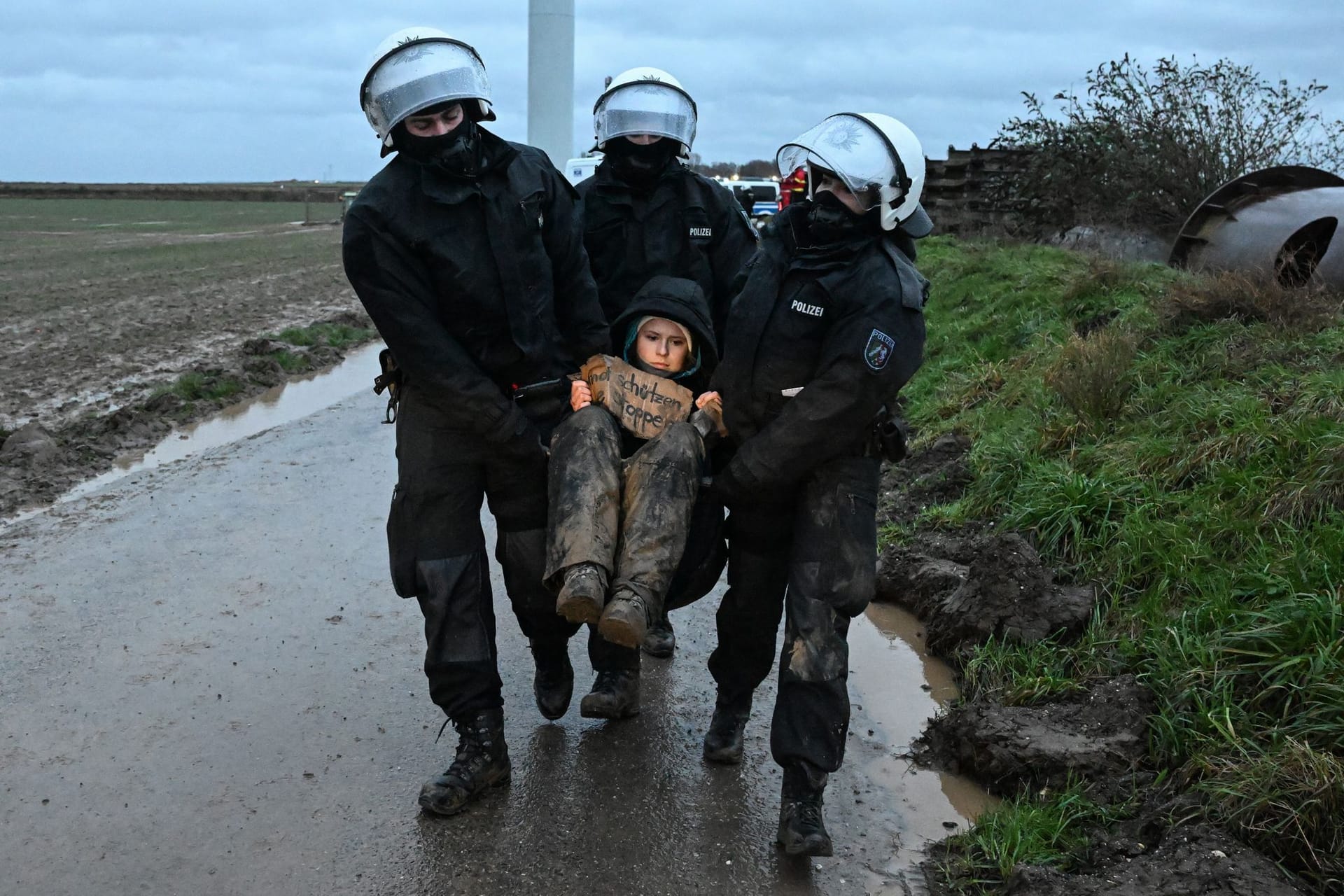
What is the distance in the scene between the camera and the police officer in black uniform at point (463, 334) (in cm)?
402

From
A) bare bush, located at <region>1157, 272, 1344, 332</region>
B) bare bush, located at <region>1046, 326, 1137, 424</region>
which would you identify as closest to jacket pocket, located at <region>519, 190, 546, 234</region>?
bare bush, located at <region>1046, 326, 1137, 424</region>

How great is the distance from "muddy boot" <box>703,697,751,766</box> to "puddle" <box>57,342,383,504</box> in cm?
498

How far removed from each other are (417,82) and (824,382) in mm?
1584

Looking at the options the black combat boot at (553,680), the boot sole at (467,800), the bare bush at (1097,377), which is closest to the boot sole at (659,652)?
the black combat boot at (553,680)

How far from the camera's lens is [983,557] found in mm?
5645

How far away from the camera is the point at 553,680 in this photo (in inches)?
187

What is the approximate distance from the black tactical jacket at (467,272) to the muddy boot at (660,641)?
1.57 meters

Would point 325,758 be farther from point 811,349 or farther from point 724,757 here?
point 811,349

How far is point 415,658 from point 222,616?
1.01 meters

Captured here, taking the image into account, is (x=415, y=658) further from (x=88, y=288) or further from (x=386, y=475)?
(x=88, y=288)

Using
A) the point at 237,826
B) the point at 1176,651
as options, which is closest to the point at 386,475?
the point at 237,826

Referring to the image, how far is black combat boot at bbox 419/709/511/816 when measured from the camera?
4020mm

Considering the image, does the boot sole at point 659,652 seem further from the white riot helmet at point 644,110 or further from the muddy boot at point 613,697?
the white riot helmet at point 644,110

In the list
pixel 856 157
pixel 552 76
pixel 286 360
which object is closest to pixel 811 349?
pixel 856 157
